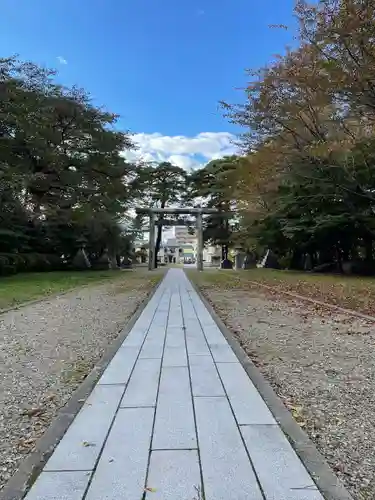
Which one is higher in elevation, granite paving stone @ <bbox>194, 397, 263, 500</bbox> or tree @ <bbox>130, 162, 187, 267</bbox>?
tree @ <bbox>130, 162, 187, 267</bbox>

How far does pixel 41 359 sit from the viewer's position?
418 centimetres

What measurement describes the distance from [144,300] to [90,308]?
5.07 ft

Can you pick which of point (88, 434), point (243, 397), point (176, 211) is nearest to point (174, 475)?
Result: point (88, 434)

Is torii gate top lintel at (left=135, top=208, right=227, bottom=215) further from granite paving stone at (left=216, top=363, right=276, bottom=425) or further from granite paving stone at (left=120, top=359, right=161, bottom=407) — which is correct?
granite paving stone at (left=216, top=363, right=276, bottom=425)

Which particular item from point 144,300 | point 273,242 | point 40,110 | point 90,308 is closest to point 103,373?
point 90,308

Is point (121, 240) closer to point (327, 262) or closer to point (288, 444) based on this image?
point (327, 262)

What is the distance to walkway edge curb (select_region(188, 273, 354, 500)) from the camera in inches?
72.3

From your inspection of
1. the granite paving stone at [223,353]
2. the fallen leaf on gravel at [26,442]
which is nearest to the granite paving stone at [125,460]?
the fallen leaf on gravel at [26,442]

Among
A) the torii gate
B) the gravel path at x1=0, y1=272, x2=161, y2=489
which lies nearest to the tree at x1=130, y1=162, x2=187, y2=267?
the torii gate

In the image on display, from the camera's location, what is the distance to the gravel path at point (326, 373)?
2.19 m

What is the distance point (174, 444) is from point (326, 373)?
6.33 feet

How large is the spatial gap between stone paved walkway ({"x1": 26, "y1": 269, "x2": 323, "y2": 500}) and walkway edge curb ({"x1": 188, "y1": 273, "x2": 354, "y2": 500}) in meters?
0.05

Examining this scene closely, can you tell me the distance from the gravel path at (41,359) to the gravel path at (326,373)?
5.45 ft

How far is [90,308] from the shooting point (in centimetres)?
805
